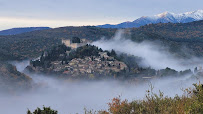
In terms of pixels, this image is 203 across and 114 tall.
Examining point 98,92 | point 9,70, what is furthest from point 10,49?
point 98,92

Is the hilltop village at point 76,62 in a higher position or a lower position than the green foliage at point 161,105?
lower

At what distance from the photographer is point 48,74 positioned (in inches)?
5891

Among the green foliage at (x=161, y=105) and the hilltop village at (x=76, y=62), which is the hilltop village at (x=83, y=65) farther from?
the green foliage at (x=161, y=105)

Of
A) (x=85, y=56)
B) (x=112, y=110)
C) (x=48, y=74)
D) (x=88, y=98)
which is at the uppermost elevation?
(x=112, y=110)

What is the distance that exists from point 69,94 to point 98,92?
20.1 metres

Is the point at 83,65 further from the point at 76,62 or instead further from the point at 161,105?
the point at 161,105

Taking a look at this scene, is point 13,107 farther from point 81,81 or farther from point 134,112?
point 134,112

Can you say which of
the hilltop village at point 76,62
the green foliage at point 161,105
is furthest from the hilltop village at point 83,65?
the green foliage at point 161,105

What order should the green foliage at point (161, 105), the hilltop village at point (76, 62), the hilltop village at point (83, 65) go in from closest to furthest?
the green foliage at point (161, 105) < the hilltop village at point (83, 65) < the hilltop village at point (76, 62)

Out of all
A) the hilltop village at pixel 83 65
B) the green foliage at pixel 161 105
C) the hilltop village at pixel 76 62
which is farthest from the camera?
the hilltop village at pixel 76 62

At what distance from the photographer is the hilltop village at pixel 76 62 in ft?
484

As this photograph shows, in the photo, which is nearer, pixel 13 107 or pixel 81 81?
pixel 13 107

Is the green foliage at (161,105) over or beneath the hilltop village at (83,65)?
over

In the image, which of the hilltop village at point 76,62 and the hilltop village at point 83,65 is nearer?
the hilltop village at point 83,65
